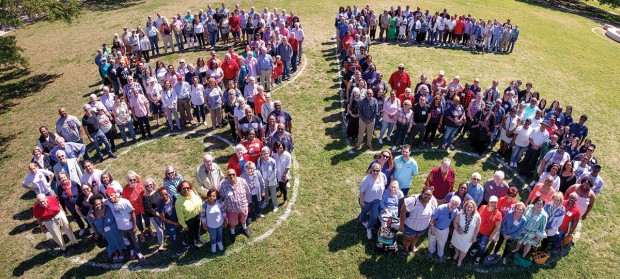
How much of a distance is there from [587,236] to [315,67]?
1457cm

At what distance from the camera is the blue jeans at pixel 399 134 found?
1339cm

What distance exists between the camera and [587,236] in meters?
10.4

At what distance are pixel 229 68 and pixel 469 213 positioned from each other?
11.8 metres

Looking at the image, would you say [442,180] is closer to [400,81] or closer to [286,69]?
[400,81]

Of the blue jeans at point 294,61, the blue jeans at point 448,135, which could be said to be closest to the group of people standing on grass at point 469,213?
the blue jeans at point 448,135

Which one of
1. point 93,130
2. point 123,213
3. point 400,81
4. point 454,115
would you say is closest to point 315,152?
point 400,81

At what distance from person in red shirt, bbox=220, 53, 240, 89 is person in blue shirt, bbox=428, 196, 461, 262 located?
36.4 ft

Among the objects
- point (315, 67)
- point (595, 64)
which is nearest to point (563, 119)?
point (315, 67)

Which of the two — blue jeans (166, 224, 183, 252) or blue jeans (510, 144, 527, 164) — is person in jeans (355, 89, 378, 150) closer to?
blue jeans (510, 144, 527, 164)

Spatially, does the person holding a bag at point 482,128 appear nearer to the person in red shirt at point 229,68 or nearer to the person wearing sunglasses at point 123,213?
the person in red shirt at point 229,68

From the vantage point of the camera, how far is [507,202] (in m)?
9.01

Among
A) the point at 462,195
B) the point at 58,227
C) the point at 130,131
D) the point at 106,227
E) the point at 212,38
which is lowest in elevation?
the point at 58,227

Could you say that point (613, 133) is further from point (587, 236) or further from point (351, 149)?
point (351, 149)

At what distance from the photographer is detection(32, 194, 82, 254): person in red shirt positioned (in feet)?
29.6
